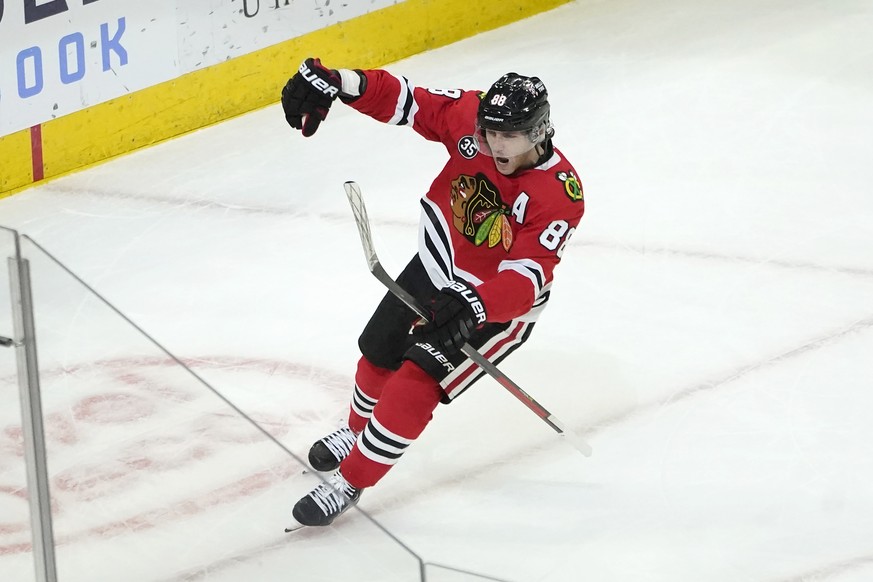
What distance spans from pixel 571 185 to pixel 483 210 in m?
→ 0.23

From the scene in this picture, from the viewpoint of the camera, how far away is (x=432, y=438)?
3613 mm

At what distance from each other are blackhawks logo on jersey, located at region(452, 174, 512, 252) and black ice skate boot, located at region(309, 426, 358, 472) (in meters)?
0.62

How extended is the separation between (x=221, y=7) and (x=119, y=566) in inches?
126

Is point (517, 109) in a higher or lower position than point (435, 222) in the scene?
higher

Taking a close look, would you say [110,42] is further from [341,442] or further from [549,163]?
[549,163]

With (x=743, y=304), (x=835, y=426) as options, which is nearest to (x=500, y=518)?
(x=835, y=426)

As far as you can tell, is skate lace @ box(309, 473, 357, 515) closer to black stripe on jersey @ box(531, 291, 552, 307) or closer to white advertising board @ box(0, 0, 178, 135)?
black stripe on jersey @ box(531, 291, 552, 307)

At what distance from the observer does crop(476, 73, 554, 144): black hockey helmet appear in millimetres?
2904

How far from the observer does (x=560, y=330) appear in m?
4.06

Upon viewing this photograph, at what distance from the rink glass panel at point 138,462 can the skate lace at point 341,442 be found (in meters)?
1.16

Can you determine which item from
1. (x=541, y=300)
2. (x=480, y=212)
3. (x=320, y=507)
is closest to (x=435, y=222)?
(x=480, y=212)

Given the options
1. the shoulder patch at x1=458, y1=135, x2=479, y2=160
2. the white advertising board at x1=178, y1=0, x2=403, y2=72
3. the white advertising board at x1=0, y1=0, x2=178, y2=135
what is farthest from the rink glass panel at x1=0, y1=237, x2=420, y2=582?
the white advertising board at x1=178, y1=0, x2=403, y2=72

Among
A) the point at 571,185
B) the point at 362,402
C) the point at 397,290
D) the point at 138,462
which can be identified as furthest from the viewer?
the point at 362,402

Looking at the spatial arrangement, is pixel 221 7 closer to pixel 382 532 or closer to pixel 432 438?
pixel 432 438
